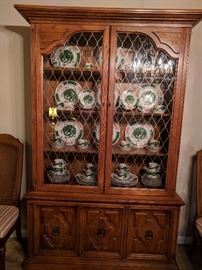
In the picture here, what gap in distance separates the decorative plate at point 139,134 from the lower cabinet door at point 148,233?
52cm

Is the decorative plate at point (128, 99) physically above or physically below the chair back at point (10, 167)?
above

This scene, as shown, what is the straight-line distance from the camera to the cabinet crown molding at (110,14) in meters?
1.61

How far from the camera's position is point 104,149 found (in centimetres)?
183

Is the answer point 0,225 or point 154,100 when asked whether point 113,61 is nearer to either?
point 154,100

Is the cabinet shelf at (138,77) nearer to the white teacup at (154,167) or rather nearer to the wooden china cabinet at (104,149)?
the wooden china cabinet at (104,149)

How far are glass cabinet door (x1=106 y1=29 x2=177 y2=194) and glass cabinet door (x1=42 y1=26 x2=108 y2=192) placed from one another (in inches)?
4.8

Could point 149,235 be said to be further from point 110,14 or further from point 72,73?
point 110,14

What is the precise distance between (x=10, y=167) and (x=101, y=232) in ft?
2.95

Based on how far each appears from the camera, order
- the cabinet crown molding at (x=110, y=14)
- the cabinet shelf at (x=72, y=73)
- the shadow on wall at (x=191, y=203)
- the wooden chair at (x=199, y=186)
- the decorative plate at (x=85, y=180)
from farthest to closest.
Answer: the shadow on wall at (x=191, y=203) → the wooden chair at (x=199, y=186) → the decorative plate at (x=85, y=180) → the cabinet shelf at (x=72, y=73) → the cabinet crown molding at (x=110, y=14)

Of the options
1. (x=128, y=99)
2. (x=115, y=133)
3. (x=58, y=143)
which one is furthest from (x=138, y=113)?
(x=58, y=143)

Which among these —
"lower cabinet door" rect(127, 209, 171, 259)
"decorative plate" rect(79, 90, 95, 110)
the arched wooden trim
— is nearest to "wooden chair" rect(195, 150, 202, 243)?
"lower cabinet door" rect(127, 209, 171, 259)

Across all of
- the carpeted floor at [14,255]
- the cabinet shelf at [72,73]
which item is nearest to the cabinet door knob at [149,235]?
the carpeted floor at [14,255]

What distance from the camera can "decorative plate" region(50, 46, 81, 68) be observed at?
Answer: 6.04ft

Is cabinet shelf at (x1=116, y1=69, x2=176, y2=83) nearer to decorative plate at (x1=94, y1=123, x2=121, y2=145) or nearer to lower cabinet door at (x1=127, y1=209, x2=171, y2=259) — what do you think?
decorative plate at (x1=94, y1=123, x2=121, y2=145)
